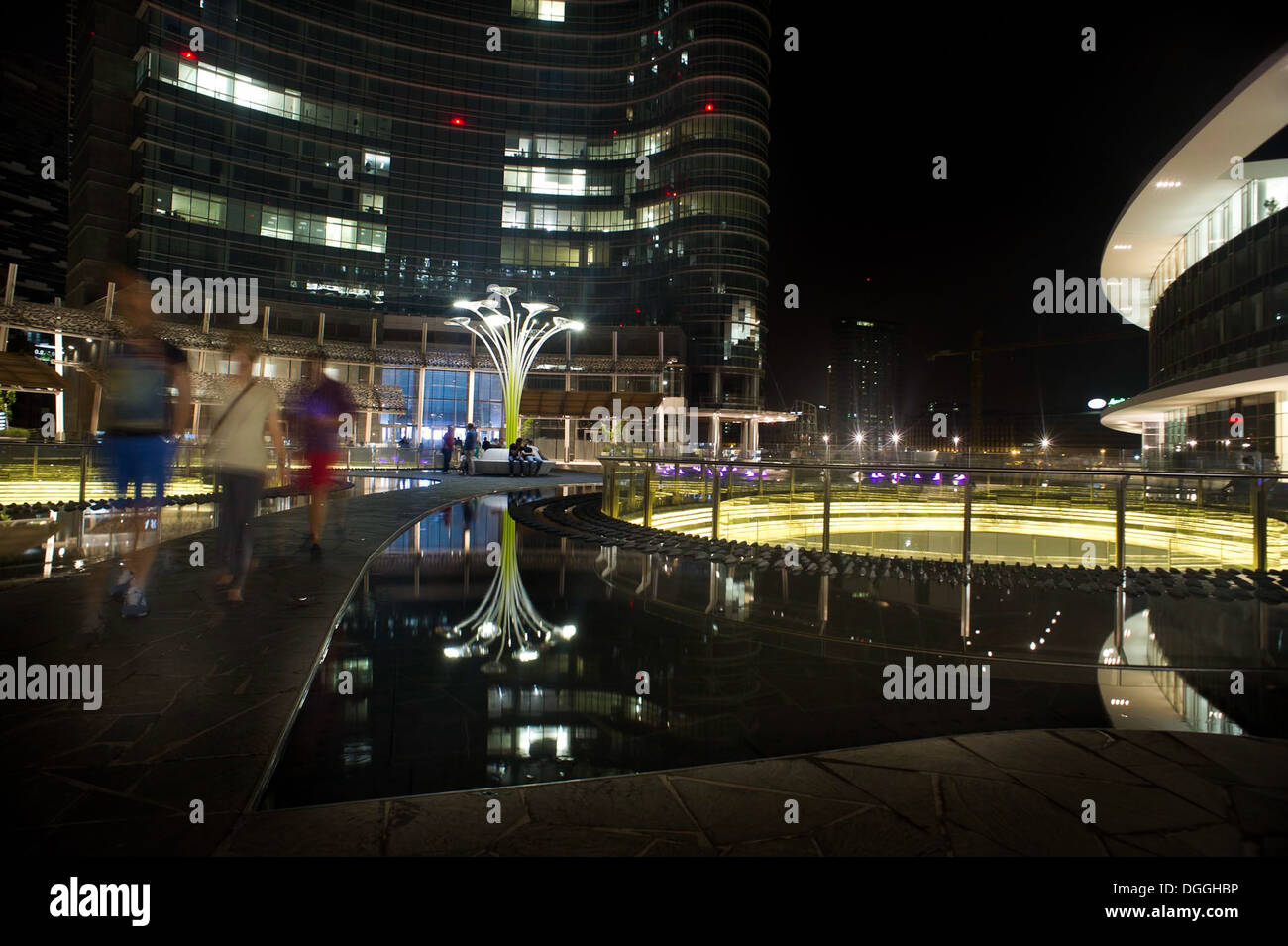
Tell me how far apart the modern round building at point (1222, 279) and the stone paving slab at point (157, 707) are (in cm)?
2434

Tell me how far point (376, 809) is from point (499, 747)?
67 cm

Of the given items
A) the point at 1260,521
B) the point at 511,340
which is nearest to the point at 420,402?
the point at 511,340

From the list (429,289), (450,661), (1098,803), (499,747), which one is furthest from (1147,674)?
(429,289)

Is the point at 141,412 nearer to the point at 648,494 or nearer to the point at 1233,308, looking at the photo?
the point at 648,494

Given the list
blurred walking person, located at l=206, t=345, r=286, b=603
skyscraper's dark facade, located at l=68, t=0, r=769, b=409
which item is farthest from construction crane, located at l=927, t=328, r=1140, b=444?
blurred walking person, located at l=206, t=345, r=286, b=603

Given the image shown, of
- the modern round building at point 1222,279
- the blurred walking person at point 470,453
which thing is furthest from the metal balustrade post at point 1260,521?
the blurred walking person at point 470,453

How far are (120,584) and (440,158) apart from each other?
69.6 m

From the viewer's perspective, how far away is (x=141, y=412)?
541cm

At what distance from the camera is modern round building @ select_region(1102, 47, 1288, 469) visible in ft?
85.3

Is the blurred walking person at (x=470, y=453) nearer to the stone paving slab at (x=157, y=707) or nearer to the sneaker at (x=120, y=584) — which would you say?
the stone paving slab at (x=157, y=707)

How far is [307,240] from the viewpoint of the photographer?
195 feet

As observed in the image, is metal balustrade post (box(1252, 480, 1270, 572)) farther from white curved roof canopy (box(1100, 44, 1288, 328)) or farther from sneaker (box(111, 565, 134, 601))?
white curved roof canopy (box(1100, 44, 1288, 328))

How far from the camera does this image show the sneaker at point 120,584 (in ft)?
18.4

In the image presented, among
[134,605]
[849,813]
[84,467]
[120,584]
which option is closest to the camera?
[849,813]
